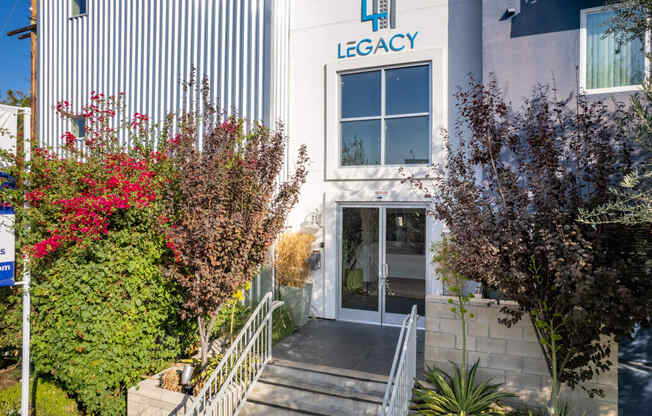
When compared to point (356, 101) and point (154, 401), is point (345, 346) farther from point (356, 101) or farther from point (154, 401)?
point (356, 101)

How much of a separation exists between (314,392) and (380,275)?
10.8 ft

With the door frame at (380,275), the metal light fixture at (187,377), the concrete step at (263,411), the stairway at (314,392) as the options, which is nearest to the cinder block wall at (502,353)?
the stairway at (314,392)

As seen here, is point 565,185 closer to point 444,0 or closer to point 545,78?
point 545,78

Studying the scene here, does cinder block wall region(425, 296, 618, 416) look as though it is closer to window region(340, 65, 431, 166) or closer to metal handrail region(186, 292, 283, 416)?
metal handrail region(186, 292, 283, 416)

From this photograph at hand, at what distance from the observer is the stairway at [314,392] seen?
4535 mm

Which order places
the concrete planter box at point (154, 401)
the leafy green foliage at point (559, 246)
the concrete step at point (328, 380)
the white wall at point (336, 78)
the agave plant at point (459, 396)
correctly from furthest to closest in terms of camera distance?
the white wall at point (336, 78) → the concrete step at point (328, 380) → the concrete planter box at point (154, 401) → the agave plant at point (459, 396) → the leafy green foliage at point (559, 246)

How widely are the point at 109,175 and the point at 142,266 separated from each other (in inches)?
52.0

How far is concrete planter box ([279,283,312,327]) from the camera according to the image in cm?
720

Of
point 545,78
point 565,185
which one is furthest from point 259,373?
point 545,78

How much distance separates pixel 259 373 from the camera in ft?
17.1

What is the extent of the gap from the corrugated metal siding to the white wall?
55 cm

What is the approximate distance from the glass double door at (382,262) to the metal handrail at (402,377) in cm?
266

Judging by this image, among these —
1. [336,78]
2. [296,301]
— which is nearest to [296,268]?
[296,301]

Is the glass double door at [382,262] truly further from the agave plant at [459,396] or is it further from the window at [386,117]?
the agave plant at [459,396]
